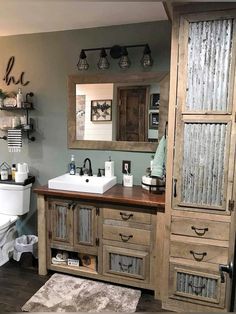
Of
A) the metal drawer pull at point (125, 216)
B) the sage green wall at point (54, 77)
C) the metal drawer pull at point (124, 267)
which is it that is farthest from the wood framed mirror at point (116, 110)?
the metal drawer pull at point (124, 267)

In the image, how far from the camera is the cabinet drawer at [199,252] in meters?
1.94

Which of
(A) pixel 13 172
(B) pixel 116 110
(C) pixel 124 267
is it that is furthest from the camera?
(A) pixel 13 172

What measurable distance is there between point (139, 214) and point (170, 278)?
0.55m

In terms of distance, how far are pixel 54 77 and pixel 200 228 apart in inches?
82.8

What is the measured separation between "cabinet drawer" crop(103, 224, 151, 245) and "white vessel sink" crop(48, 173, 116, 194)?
13.3 inches

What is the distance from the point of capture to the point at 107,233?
233cm

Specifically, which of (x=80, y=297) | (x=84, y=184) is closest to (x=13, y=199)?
(x=84, y=184)

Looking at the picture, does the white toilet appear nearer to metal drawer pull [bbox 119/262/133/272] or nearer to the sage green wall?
the sage green wall

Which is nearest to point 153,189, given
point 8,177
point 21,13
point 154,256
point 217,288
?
point 154,256

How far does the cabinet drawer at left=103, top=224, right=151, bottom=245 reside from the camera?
7.27ft

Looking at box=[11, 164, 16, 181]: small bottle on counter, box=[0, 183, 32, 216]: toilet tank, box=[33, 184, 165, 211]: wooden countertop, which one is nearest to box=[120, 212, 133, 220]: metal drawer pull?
box=[33, 184, 165, 211]: wooden countertop

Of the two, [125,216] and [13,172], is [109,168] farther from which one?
[13,172]

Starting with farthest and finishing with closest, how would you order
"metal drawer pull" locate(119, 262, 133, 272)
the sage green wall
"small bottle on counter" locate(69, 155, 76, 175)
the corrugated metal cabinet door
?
"small bottle on counter" locate(69, 155, 76, 175), the sage green wall, "metal drawer pull" locate(119, 262, 133, 272), the corrugated metal cabinet door

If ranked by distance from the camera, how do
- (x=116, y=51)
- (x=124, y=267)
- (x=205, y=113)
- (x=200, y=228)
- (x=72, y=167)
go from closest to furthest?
1. (x=205, y=113)
2. (x=200, y=228)
3. (x=124, y=267)
4. (x=116, y=51)
5. (x=72, y=167)
